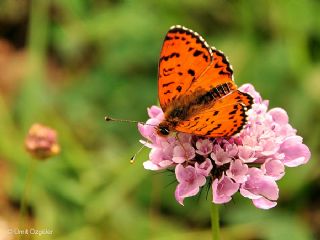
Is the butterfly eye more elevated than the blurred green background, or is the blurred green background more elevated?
the blurred green background

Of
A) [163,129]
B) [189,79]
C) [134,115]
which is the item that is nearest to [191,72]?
[189,79]

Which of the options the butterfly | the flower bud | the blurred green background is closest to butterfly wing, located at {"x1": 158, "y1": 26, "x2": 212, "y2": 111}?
the butterfly

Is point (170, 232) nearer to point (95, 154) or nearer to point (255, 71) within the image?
point (95, 154)

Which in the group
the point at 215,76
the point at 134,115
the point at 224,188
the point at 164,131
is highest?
the point at 134,115

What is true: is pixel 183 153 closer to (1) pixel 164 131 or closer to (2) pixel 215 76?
(1) pixel 164 131

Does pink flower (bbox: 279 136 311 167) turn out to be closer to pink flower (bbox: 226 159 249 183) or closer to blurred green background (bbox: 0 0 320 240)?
pink flower (bbox: 226 159 249 183)

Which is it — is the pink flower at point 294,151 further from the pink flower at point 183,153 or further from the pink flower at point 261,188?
the pink flower at point 183,153

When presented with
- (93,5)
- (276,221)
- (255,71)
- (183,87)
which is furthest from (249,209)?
(93,5)

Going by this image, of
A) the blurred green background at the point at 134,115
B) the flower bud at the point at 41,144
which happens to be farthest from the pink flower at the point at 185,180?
the blurred green background at the point at 134,115
